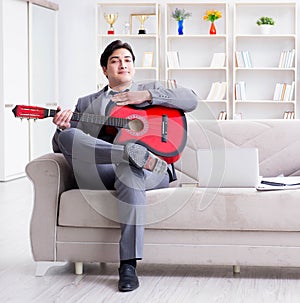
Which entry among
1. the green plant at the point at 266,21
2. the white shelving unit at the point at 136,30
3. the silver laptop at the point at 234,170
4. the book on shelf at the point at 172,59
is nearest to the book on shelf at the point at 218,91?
the book on shelf at the point at 172,59

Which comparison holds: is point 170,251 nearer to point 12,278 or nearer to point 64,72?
point 12,278

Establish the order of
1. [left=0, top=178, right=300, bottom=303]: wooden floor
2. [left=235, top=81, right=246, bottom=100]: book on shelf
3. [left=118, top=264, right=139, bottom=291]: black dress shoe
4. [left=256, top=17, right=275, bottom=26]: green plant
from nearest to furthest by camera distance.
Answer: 1. [left=0, top=178, right=300, bottom=303]: wooden floor
2. [left=118, top=264, right=139, bottom=291]: black dress shoe
3. [left=256, top=17, right=275, bottom=26]: green plant
4. [left=235, top=81, right=246, bottom=100]: book on shelf

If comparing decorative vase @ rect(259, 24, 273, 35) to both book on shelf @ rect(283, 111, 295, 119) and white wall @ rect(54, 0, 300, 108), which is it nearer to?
book on shelf @ rect(283, 111, 295, 119)

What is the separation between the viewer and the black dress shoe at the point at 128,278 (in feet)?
9.89

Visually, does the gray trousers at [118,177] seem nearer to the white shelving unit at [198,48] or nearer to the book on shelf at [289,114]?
the book on shelf at [289,114]

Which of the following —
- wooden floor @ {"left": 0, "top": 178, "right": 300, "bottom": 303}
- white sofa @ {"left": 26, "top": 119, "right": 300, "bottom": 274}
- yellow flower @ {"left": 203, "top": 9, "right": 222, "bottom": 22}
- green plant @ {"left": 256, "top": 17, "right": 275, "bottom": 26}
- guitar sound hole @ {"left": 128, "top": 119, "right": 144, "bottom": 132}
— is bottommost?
wooden floor @ {"left": 0, "top": 178, "right": 300, "bottom": 303}

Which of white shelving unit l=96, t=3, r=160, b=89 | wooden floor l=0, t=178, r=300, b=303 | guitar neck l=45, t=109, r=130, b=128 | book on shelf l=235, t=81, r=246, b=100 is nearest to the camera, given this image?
wooden floor l=0, t=178, r=300, b=303

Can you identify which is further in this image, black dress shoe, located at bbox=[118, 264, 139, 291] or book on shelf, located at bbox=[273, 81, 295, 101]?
book on shelf, located at bbox=[273, 81, 295, 101]

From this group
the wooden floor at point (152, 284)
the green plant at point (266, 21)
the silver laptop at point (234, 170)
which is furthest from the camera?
the green plant at point (266, 21)

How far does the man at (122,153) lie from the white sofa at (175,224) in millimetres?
75

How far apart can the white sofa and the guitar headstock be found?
262 millimetres

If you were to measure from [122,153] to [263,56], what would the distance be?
5733 mm

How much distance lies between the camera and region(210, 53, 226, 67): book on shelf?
8.40 m

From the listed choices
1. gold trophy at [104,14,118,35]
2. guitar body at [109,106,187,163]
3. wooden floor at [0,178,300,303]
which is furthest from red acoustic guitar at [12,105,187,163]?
gold trophy at [104,14,118,35]
